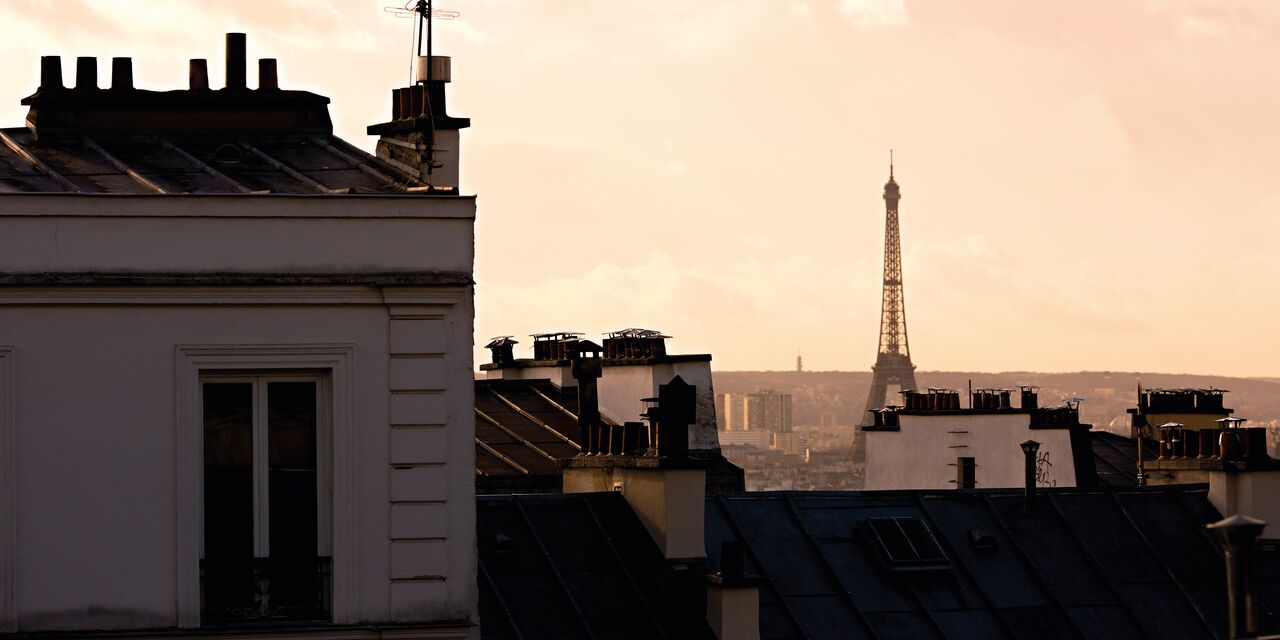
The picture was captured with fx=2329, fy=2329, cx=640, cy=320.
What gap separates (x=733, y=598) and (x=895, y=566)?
376cm

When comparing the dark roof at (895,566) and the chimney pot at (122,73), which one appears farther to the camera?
the dark roof at (895,566)

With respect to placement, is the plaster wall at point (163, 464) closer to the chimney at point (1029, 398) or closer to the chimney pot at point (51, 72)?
the chimney pot at point (51, 72)

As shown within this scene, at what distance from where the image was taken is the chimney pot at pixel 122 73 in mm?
22047

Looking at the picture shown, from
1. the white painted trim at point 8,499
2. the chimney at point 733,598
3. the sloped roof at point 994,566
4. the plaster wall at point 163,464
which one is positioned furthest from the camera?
the sloped roof at point 994,566

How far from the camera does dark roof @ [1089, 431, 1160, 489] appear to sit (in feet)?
138

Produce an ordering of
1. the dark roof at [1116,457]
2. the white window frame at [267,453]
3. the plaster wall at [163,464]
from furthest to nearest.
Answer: the dark roof at [1116,457]
the white window frame at [267,453]
the plaster wall at [163,464]

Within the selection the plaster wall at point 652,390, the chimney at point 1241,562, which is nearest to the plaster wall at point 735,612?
the chimney at point 1241,562

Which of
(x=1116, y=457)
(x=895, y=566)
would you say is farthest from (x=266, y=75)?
(x=1116, y=457)

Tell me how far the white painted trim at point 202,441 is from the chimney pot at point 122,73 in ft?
13.2

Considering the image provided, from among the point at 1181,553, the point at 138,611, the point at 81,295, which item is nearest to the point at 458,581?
the point at 138,611

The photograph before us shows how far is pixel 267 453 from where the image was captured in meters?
19.2

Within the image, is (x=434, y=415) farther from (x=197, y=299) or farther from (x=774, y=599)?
(x=774, y=599)

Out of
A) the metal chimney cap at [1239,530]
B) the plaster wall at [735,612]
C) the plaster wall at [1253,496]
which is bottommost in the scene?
the plaster wall at [735,612]

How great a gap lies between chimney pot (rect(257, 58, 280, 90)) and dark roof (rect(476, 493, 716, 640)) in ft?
18.5
